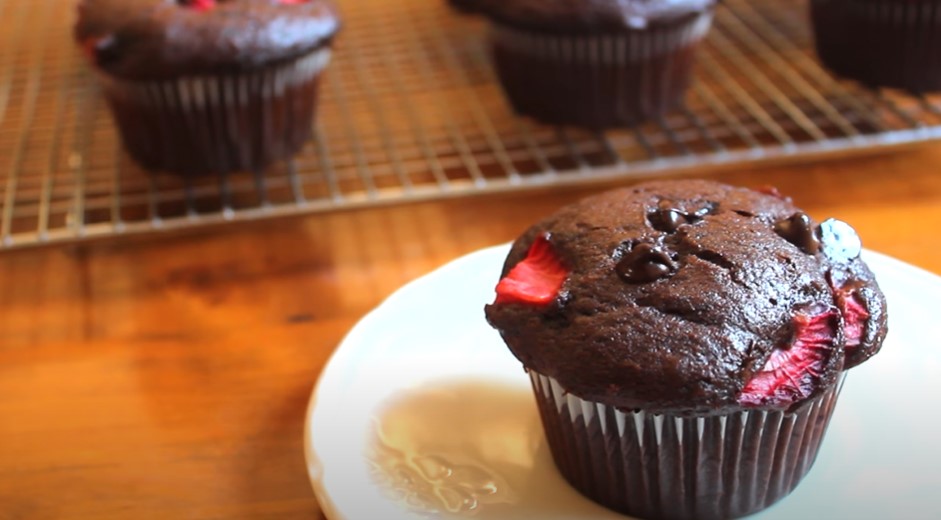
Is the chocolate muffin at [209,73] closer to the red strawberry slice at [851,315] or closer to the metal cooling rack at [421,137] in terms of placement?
the metal cooling rack at [421,137]

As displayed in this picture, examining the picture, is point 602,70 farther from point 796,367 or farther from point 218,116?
point 796,367

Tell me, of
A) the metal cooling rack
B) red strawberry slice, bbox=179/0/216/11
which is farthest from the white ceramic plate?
red strawberry slice, bbox=179/0/216/11

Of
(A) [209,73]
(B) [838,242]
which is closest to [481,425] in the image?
(B) [838,242]

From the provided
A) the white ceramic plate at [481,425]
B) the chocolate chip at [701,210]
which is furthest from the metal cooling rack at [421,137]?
the chocolate chip at [701,210]

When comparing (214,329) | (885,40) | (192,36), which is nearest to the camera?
(214,329)

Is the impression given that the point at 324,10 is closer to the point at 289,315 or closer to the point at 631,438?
the point at 289,315

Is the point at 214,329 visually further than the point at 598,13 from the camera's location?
No
